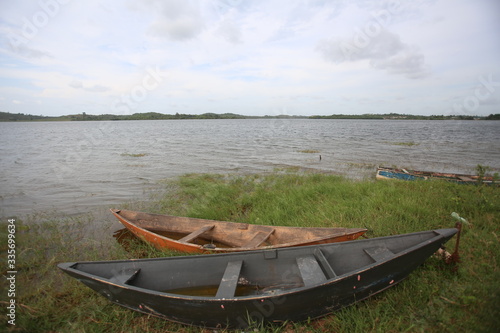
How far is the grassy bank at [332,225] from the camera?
3164 mm

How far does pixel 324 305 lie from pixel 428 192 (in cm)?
582

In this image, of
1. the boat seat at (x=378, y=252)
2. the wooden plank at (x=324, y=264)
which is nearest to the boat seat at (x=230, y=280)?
the wooden plank at (x=324, y=264)

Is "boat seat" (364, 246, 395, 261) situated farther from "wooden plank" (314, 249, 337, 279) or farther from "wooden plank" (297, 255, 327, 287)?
"wooden plank" (297, 255, 327, 287)

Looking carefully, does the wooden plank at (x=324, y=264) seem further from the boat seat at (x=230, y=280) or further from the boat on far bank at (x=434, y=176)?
the boat on far bank at (x=434, y=176)

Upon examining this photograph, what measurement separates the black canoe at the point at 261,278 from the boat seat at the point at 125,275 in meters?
0.01

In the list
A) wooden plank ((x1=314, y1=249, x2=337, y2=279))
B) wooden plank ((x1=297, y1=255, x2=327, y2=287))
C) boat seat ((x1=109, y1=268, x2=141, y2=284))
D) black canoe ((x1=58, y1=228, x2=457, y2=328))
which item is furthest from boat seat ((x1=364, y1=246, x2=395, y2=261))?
boat seat ((x1=109, y1=268, x2=141, y2=284))

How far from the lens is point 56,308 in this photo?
400 centimetres

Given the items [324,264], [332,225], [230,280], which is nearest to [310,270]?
[324,264]

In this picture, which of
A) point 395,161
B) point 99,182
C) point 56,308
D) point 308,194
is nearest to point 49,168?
point 99,182

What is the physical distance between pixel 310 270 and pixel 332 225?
7.45 ft

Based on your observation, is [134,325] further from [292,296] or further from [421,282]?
[421,282]

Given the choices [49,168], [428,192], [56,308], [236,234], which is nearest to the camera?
[56,308]

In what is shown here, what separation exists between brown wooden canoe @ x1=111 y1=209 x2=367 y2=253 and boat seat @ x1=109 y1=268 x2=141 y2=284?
1.15 meters

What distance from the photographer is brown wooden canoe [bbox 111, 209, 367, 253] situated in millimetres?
4656
